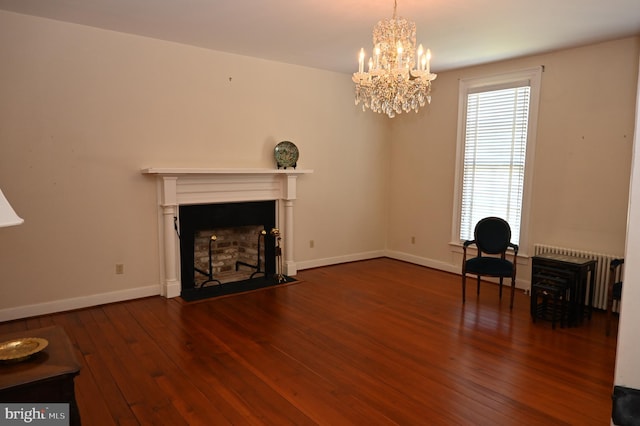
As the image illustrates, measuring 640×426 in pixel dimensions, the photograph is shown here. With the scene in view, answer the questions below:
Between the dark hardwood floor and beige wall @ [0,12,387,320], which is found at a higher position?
beige wall @ [0,12,387,320]

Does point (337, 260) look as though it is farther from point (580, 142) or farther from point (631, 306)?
point (631, 306)

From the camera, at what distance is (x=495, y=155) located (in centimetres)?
534

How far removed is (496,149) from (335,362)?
354 centimetres

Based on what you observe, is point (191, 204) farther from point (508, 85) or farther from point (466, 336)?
point (508, 85)

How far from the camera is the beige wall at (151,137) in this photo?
3930 mm

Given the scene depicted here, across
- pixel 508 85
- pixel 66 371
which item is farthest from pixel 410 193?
pixel 66 371

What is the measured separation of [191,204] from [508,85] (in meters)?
4.03

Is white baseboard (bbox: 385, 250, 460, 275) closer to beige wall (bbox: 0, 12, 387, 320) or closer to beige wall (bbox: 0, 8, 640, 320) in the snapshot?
beige wall (bbox: 0, 8, 640, 320)

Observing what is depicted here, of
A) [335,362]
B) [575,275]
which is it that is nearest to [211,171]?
[335,362]

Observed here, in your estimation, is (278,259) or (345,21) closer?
(345,21)

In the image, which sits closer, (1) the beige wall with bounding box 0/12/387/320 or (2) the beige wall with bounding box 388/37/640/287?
(1) the beige wall with bounding box 0/12/387/320

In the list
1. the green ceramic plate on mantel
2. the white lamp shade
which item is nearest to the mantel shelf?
the green ceramic plate on mantel

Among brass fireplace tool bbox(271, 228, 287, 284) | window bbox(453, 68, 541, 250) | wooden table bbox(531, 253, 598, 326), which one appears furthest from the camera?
brass fireplace tool bbox(271, 228, 287, 284)

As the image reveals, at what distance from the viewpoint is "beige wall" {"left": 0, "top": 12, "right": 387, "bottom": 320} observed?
3891 millimetres
